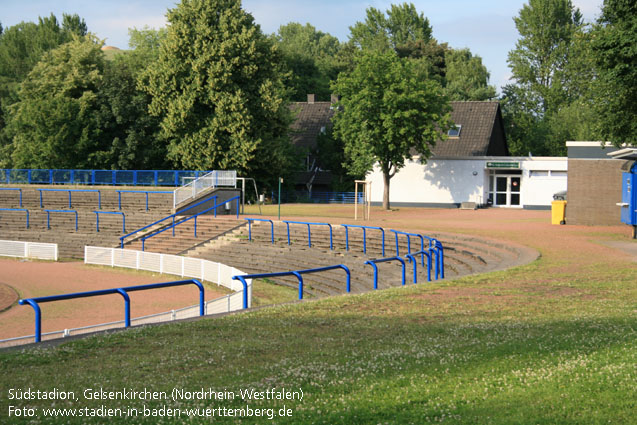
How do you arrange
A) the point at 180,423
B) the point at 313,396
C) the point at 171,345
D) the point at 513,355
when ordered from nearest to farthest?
the point at 180,423 < the point at 313,396 < the point at 513,355 < the point at 171,345

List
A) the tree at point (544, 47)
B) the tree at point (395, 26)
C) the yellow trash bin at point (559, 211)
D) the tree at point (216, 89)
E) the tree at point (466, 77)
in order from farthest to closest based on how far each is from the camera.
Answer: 1. the tree at point (395, 26)
2. the tree at point (544, 47)
3. the tree at point (466, 77)
4. the tree at point (216, 89)
5. the yellow trash bin at point (559, 211)

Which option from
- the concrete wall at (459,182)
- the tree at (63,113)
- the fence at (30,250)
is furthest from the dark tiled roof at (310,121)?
the fence at (30,250)

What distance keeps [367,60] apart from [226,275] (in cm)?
2682

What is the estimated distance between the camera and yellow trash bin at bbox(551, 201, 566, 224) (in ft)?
101

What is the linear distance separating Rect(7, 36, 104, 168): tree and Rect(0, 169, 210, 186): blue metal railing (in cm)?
290

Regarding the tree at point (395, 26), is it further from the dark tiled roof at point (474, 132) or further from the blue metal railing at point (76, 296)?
the blue metal railing at point (76, 296)

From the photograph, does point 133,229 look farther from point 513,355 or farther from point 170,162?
point 513,355

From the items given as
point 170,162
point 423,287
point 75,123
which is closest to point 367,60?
point 170,162

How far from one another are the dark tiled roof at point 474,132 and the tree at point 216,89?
14.8 metres

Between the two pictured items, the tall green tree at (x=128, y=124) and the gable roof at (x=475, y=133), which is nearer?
the tall green tree at (x=128, y=124)

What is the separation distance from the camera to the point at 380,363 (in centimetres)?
695

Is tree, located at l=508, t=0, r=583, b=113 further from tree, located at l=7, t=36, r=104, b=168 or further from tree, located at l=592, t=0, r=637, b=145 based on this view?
tree, located at l=592, t=0, r=637, b=145

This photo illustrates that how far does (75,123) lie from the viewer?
48.6 metres

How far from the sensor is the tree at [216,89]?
45875 millimetres
